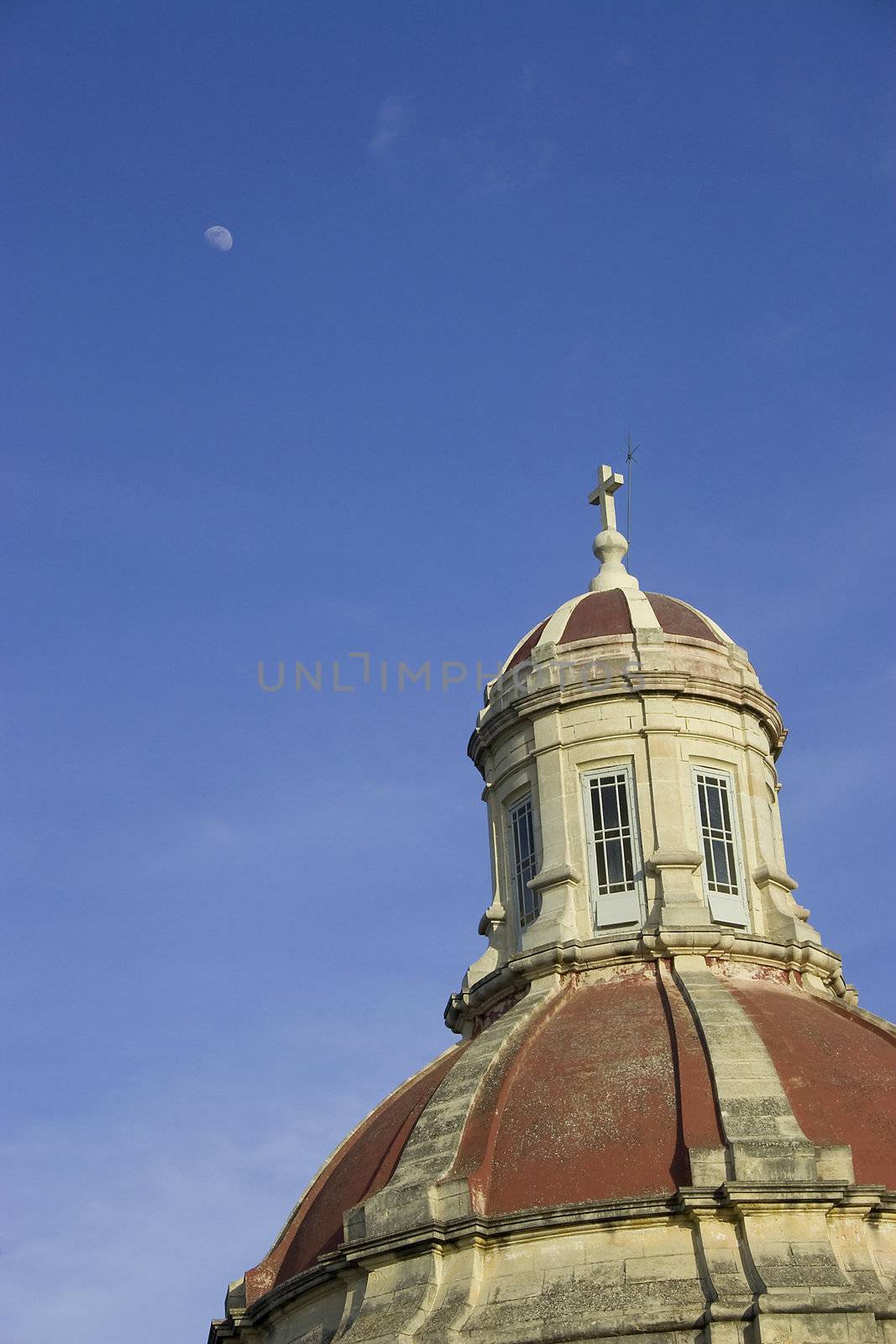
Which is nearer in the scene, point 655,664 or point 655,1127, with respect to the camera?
point 655,1127

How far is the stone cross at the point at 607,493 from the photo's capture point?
37.7m

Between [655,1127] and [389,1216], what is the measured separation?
386cm

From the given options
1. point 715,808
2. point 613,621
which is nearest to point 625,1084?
point 715,808

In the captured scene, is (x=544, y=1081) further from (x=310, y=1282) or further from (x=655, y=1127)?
(x=310, y=1282)

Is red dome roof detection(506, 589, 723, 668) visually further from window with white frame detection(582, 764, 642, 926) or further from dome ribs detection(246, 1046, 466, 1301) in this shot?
dome ribs detection(246, 1046, 466, 1301)

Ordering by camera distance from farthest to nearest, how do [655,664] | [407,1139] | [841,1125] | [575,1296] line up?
[655,664]
[407,1139]
[841,1125]
[575,1296]

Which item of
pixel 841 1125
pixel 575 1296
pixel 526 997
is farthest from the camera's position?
pixel 526 997

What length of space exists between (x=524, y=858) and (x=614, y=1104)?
26.6ft

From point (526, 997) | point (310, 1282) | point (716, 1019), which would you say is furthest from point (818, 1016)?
point (310, 1282)

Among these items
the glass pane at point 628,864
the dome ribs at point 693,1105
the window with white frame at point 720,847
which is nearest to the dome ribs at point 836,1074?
the dome ribs at point 693,1105

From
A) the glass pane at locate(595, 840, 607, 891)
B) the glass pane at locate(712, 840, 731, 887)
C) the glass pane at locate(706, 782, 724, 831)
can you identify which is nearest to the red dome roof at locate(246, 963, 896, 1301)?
the glass pane at locate(595, 840, 607, 891)

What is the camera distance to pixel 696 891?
31484mm

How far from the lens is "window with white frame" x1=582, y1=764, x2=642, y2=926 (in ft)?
104

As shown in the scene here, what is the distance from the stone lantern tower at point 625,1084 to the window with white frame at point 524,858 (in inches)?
2.3
